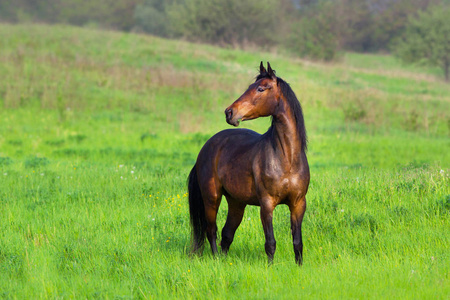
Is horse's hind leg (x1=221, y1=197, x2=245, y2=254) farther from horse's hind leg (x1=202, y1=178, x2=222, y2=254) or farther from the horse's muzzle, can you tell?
the horse's muzzle

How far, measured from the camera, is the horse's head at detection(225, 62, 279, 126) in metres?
5.26

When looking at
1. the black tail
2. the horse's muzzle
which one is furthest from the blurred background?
the horse's muzzle

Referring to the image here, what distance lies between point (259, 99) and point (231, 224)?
192 centimetres

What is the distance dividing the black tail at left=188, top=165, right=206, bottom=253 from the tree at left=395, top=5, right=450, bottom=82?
46361 millimetres

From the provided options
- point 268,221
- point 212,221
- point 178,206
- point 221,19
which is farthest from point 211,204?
point 221,19

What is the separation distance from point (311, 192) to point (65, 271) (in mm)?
4471

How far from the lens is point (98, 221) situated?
785 centimetres

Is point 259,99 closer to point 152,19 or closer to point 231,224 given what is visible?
point 231,224

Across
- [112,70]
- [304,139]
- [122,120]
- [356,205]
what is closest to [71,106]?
[122,120]

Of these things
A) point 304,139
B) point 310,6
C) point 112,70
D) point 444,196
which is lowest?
point 444,196

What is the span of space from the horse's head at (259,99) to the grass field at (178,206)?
1.75 metres

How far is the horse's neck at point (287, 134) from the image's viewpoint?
544cm

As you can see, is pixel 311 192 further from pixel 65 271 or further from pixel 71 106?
pixel 71 106

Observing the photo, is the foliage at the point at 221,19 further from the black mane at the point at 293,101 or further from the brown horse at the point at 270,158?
the black mane at the point at 293,101
